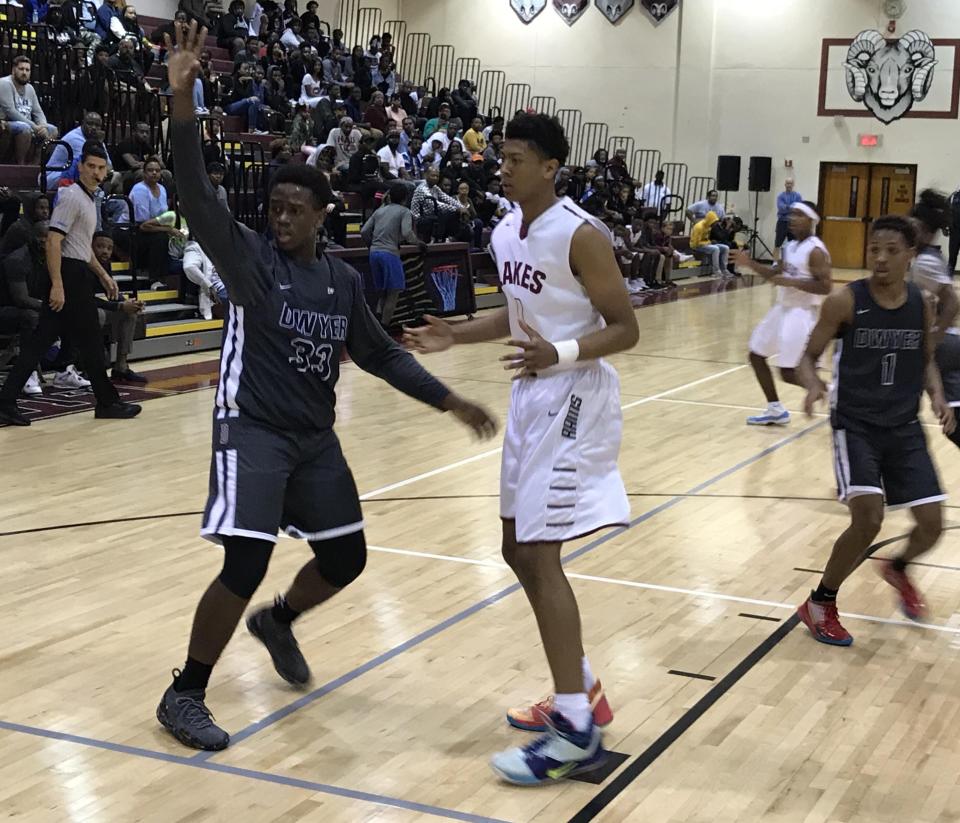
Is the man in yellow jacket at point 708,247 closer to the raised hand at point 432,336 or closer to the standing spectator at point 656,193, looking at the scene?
the standing spectator at point 656,193

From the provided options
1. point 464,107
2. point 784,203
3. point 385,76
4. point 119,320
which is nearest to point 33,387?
point 119,320

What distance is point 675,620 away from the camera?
5566 millimetres

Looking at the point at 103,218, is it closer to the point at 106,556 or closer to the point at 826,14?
the point at 106,556

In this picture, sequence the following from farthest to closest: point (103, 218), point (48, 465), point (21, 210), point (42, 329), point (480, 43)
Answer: point (480, 43), point (103, 218), point (21, 210), point (42, 329), point (48, 465)

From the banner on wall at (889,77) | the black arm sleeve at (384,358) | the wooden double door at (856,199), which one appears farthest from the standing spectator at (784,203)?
the black arm sleeve at (384,358)

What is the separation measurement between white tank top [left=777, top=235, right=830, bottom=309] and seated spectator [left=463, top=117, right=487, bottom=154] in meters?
14.2

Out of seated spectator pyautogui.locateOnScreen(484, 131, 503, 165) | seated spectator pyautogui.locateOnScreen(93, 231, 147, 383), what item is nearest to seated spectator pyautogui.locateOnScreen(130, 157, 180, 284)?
seated spectator pyautogui.locateOnScreen(93, 231, 147, 383)

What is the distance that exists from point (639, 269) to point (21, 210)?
11884 millimetres

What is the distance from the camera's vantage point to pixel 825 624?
5316 millimetres

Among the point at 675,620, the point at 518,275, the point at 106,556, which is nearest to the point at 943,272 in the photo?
the point at 675,620

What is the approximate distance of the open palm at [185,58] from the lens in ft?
11.6

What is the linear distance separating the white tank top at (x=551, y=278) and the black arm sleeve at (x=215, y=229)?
74cm

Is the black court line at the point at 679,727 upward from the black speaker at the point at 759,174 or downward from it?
downward

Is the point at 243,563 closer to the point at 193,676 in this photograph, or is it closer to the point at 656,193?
the point at 193,676
